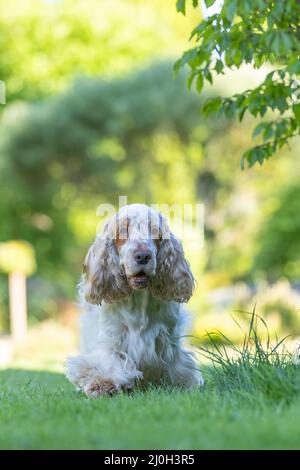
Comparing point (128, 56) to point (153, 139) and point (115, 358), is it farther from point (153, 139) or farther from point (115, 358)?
point (115, 358)

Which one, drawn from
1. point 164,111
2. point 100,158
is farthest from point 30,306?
point 164,111

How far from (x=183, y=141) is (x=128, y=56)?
6280 mm

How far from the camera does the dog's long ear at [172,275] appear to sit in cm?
639

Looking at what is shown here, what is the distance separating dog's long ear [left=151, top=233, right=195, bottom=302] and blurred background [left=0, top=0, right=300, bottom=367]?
20.1 meters

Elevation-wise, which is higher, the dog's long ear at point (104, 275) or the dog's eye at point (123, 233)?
the dog's eye at point (123, 233)

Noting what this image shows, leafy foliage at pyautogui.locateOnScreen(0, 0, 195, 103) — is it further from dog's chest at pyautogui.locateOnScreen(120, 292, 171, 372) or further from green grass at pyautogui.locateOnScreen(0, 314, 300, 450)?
green grass at pyautogui.locateOnScreen(0, 314, 300, 450)

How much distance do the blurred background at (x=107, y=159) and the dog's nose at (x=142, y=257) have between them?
20.6 m

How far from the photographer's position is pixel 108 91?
29.6 m

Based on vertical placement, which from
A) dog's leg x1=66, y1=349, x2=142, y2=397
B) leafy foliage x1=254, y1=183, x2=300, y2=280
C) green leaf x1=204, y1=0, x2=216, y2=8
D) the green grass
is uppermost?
leafy foliage x1=254, y1=183, x2=300, y2=280

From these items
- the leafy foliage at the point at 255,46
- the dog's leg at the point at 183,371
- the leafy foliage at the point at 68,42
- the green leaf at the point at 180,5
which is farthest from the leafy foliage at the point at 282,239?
Answer: the green leaf at the point at 180,5

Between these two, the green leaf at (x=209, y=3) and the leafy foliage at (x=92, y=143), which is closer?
the green leaf at (x=209, y=3)

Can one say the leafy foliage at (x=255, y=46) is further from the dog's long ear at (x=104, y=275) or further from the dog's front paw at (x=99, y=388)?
the dog's front paw at (x=99, y=388)

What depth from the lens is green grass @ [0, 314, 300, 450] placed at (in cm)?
425

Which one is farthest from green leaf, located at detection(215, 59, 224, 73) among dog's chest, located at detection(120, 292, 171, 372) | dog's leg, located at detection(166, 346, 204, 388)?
dog's leg, located at detection(166, 346, 204, 388)
